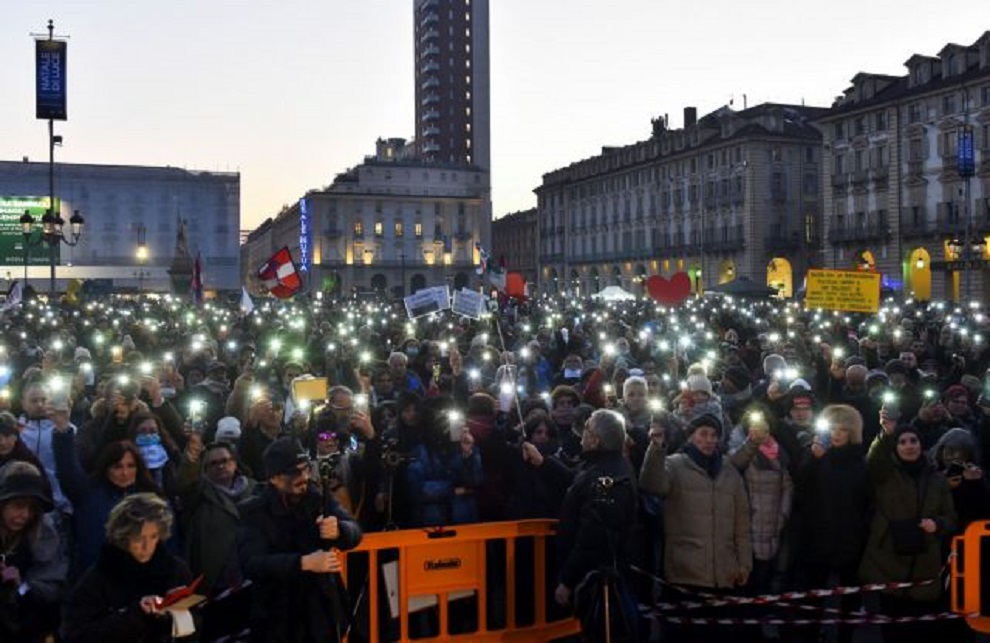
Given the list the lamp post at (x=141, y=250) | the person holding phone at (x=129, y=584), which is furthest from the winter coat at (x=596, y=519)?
the lamp post at (x=141, y=250)

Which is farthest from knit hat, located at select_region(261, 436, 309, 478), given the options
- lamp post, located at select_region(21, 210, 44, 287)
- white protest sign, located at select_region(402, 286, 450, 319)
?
lamp post, located at select_region(21, 210, 44, 287)

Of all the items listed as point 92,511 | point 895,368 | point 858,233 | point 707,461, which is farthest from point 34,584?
point 858,233

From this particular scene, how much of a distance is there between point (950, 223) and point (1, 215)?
157 feet

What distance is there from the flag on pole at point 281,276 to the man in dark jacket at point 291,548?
1732cm

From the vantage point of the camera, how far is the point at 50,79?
23.4 meters

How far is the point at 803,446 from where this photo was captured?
7754 millimetres

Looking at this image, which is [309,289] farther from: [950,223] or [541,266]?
[950,223]

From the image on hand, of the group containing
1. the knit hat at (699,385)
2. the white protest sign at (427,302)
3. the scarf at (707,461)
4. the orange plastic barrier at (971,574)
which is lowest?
the orange plastic barrier at (971,574)

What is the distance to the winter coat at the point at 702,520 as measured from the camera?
6449 millimetres

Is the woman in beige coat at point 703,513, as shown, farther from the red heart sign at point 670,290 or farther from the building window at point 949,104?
the building window at point 949,104

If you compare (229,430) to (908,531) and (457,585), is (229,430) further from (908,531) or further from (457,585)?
(908,531)

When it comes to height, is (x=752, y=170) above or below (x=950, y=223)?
above

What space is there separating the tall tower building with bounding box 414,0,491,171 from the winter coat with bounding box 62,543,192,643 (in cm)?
14064

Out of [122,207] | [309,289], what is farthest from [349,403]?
[309,289]
